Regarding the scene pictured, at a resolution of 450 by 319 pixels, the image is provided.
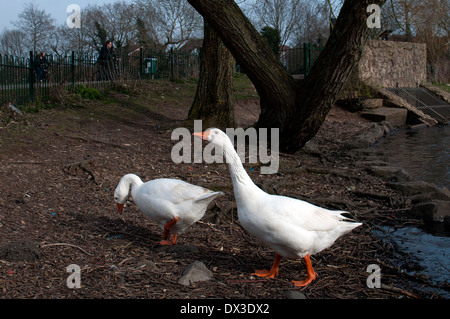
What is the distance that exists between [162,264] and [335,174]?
171 inches

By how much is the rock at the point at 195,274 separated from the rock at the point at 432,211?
3287 mm

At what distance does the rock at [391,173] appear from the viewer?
740 cm

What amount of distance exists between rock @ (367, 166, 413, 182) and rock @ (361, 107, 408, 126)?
9429mm

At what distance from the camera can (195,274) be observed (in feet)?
11.8

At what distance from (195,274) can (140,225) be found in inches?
67.9

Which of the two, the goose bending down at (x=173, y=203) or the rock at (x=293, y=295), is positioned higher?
the goose bending down at (x=173, y=203)

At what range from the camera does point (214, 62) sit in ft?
31.7

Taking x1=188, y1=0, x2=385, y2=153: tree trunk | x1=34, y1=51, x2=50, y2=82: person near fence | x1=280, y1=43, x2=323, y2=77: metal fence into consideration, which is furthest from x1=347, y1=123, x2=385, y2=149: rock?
x1=34, y1=51, x2=50, y2=82: person near fence

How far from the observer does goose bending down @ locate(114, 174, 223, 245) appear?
14.4 ft

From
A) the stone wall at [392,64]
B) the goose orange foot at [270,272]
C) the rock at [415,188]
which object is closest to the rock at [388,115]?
the stone wall at [392,64]

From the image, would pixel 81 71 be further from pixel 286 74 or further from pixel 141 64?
pixel 286 74

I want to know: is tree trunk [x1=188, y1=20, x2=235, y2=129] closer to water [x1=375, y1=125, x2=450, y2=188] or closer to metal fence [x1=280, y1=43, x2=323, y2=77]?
water [x1=375, y1=125, x2=450, y2=188]

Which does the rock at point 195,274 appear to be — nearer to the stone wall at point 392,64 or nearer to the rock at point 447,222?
the rock at point 447,222
